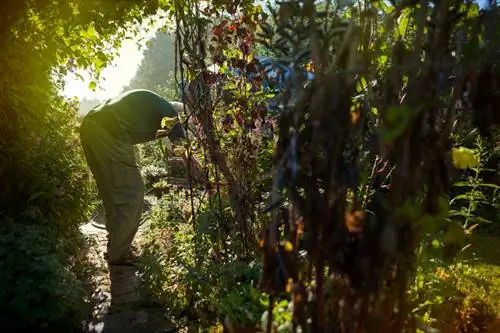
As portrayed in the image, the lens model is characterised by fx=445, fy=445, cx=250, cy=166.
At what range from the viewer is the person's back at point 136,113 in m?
4.66

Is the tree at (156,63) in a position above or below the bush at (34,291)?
above

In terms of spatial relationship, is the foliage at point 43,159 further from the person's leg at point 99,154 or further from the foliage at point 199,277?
the foliage at point 199,277

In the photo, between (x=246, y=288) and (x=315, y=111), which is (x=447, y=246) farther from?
(x=246, y=288)

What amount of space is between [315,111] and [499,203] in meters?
4.93

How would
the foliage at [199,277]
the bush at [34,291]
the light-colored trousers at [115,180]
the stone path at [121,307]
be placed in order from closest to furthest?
1. the bush at [34,291]
2. the foliage at [199,277]
3. the stone path at [121,307]
4. the light-colored trousers at [115,180]

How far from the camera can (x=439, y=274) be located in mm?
2895

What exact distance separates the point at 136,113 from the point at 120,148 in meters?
0.44

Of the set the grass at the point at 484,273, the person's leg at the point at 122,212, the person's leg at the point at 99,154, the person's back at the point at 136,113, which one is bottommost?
the grass at the point at 484,273

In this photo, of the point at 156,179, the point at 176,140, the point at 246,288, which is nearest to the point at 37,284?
the point at 246,288

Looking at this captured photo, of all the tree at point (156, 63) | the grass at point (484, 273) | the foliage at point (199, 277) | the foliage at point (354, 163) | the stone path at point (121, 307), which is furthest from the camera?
the tree at point (156, 63)

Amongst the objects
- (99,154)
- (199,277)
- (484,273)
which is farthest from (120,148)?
(484,273)

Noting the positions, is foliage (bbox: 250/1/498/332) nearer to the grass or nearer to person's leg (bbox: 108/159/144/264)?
the grass

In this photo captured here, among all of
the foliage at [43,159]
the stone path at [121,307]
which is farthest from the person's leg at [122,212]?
the foliage at [43,159]

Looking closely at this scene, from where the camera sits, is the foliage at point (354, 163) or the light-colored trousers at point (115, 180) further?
the light-colored trousers at point (115, 180)
